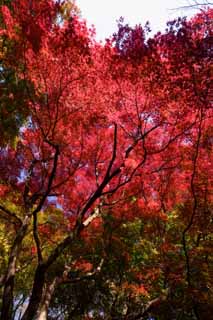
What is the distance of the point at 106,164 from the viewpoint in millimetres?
12508

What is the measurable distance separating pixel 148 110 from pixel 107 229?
15.9 feet

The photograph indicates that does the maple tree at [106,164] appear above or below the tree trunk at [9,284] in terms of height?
above

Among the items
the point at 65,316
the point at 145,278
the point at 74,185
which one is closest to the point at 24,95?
the point at 74,185

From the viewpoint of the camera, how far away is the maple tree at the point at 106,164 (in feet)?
27.4

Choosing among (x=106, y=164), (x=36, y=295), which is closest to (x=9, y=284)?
(x=36, y=295)

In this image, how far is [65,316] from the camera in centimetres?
1564

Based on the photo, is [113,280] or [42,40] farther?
[113,280]

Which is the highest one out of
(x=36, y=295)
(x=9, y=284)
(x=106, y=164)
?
(x=106, y=164)

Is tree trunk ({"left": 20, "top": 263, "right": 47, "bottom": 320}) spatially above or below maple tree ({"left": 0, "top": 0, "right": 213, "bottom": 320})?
below

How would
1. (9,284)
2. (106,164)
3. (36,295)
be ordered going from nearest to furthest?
(36,295) < (9,284) < (106,164)

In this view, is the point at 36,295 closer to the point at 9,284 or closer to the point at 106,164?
the point at 9,284

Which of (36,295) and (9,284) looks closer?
(36,295)

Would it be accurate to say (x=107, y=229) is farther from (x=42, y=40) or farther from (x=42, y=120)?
(x=42, y=40)

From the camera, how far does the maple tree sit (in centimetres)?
834
